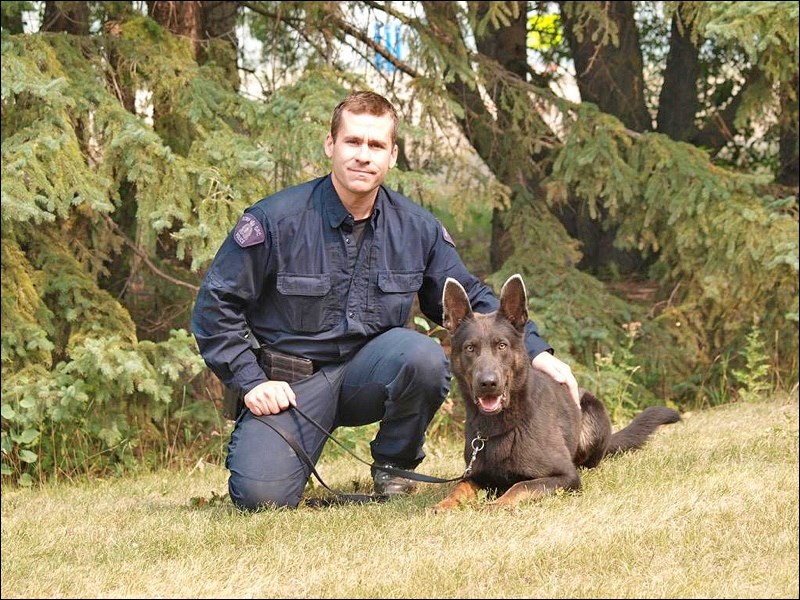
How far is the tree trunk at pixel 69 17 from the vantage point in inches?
307

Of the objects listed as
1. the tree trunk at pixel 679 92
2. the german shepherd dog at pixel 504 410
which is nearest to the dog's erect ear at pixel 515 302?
the german shepherd dog at pixel 504 410

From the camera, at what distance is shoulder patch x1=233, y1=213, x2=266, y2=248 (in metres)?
4.68

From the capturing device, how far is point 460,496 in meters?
4.50

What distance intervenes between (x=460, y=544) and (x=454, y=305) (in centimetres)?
115

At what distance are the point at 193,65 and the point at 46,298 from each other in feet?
6.18

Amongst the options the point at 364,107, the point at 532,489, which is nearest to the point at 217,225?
the point at 364,107

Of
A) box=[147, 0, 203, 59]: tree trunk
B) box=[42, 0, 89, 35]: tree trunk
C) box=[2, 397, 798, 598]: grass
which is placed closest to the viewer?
box=[2, 397, 798, 598]: grass

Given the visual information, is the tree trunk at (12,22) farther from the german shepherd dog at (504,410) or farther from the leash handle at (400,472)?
the german shepherd dog at (504,410)

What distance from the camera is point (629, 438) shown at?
5.65 metres

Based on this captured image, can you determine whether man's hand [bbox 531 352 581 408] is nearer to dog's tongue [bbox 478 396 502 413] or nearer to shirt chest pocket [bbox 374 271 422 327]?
dog's tongue [bbox 478 396 502 413]

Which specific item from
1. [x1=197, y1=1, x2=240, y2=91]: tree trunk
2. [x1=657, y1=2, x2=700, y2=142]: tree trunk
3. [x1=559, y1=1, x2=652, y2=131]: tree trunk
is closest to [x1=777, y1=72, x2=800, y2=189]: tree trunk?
[x1=657, y1=2, x2=700, y2=142]: tree trunk

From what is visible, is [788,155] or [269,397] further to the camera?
[788,155]

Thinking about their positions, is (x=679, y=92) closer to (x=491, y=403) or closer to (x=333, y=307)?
(x=333, y=307)

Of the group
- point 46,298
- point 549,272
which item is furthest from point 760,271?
point 46,298
